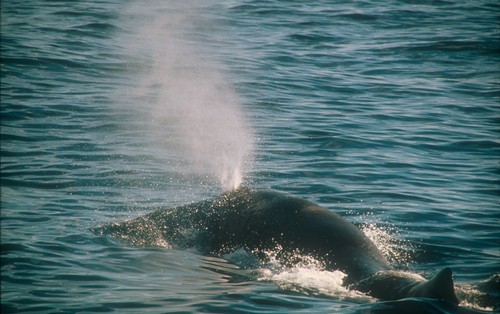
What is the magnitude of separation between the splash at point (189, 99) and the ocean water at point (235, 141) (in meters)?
0.08

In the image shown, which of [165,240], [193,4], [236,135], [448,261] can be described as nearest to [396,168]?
[236,135]

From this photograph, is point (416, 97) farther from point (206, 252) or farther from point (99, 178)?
point (206, 252)

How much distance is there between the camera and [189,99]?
22.1 m

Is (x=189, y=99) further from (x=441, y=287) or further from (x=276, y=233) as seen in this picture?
(x=441, y=287)

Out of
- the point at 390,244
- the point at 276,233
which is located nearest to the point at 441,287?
the point at 276,233

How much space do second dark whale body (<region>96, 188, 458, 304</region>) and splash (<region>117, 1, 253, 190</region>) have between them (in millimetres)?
1973

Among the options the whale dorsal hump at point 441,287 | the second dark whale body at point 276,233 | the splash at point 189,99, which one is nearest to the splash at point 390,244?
the second dark whale body at point 276,233

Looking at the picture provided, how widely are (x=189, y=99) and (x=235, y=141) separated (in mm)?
4305

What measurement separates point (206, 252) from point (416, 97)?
47.4 ft

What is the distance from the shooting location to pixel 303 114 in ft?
65.3

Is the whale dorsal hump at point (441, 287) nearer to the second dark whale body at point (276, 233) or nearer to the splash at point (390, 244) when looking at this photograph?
the second dark whale body at point (276, 233)

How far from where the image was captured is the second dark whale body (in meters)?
7.66

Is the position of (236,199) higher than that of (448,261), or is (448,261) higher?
(236,199)

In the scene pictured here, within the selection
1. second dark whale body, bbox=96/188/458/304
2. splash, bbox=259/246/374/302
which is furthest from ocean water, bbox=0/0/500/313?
second dark whale body, bbox=96/188/458/304
